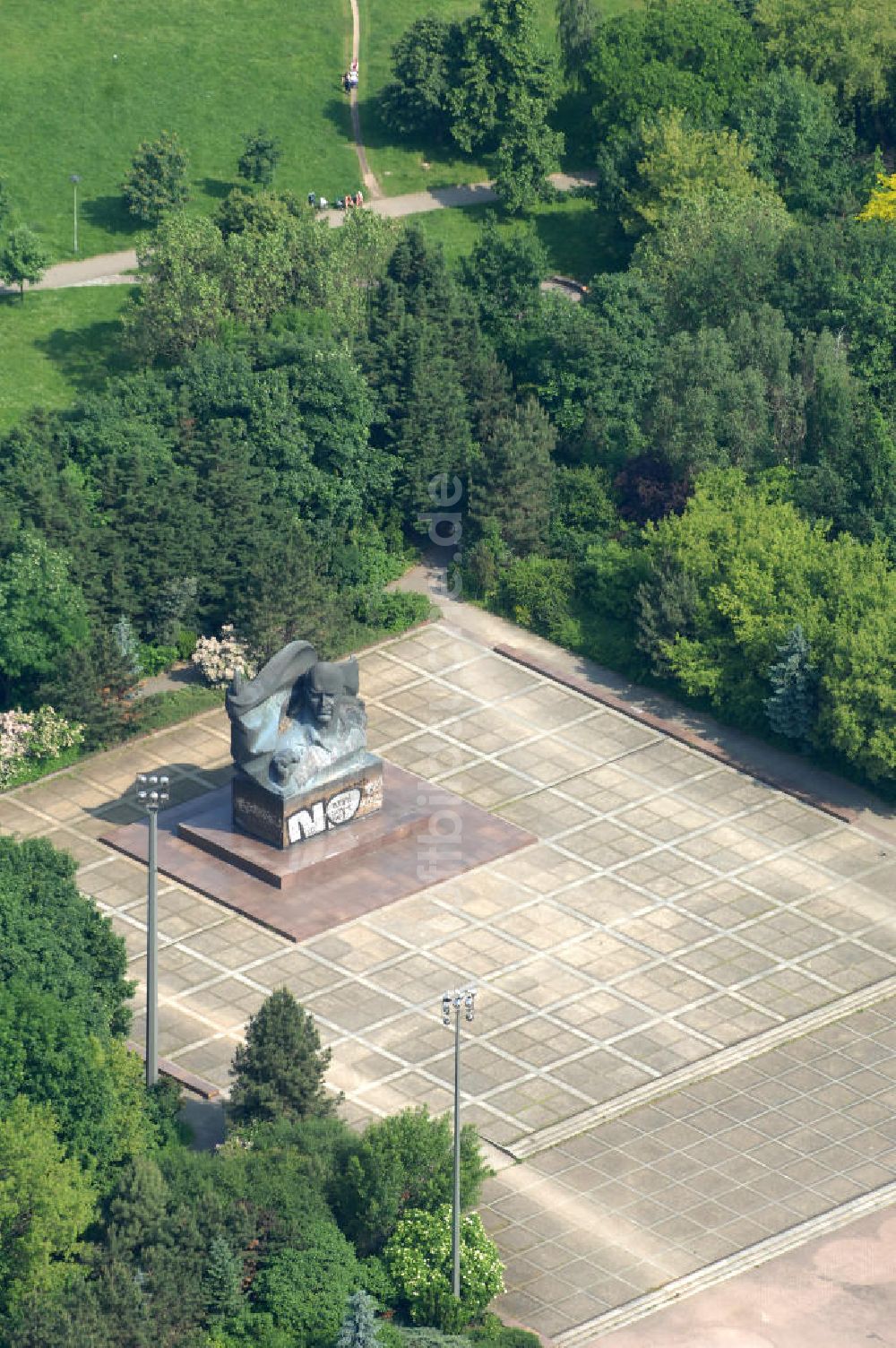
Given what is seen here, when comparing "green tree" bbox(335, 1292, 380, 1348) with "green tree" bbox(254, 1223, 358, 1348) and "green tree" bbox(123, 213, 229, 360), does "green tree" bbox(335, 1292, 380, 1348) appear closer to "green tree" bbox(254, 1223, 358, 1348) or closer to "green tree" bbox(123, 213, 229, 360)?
"green tree" bbox(254, 1223, 358, 1348)

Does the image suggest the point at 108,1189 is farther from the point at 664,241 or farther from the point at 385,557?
the point at 664,241

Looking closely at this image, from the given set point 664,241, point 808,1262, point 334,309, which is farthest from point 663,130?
point 808,1262

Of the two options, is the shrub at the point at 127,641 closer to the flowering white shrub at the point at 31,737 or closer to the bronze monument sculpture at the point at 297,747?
Result: the flowering white shrub at the point at 31,737

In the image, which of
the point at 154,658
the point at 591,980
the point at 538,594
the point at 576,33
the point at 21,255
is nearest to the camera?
the point at 591,980

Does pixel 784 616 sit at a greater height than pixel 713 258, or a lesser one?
lesser

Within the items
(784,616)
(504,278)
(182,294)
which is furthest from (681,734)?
(182,294)

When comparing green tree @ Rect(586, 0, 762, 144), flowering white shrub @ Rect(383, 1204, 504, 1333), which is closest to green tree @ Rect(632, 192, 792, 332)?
green tree @ Rect(586, 0, 762, 144)

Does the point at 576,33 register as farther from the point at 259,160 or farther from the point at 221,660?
the point at 221,660
